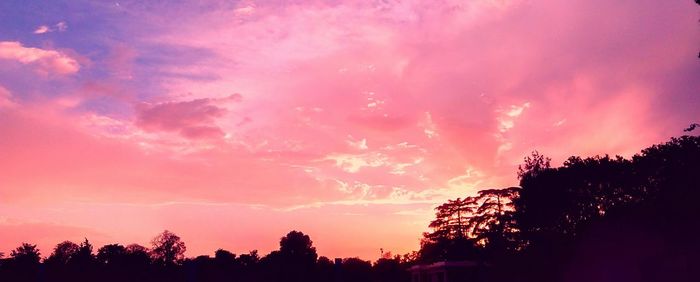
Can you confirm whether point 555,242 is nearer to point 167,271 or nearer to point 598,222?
point 598,222

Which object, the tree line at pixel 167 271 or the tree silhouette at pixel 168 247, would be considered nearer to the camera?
the tree line at pixel 167 271

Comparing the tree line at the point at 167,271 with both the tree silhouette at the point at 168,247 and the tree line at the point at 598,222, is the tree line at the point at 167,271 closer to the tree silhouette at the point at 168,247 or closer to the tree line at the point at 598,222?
the tree line at the point at 598,222

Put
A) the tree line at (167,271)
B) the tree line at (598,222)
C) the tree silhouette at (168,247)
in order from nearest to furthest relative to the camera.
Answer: the tree line at (167,271) → the tree line at (598,222) → the tree silhouette at (168,247)

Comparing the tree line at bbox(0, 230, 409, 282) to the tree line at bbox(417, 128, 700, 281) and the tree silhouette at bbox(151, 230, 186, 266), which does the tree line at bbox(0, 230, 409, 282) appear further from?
the tree silhouette at bbox(151, 230, 186, 266)

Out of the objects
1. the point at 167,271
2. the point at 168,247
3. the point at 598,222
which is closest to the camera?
the point at 167,271

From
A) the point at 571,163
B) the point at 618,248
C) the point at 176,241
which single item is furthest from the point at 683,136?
the point at 176,241

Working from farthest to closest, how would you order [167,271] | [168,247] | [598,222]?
1. [168,247]
2. [598,222]
3. [167,271]

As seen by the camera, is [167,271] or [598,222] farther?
[598,222]

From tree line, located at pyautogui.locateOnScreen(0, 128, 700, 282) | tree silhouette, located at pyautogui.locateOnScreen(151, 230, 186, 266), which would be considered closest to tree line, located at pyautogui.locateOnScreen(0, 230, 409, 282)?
tree line, located at pyautogui.locateOnScreen(0, 128, 700, 282)

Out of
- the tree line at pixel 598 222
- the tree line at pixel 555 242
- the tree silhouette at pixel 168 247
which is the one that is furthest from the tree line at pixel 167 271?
the tree silhouette at pixel 168 247

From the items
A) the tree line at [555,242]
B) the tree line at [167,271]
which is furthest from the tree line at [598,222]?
the tree line at [167,271]

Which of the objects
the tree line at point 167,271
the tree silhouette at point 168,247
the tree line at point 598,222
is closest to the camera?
the tree line at point 167,271

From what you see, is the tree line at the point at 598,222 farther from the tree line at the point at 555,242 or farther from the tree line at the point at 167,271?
the tree line at the point at 167,271

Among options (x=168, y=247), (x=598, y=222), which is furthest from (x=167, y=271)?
(x=168, y=247)
